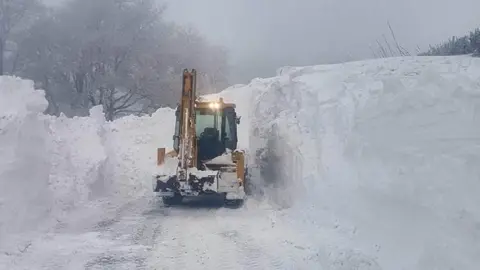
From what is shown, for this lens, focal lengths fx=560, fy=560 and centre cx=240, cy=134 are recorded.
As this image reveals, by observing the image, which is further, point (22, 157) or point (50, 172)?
point (50, 172)

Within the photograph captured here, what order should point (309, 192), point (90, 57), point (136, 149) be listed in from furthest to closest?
point (90, 57)
point (136, 149)
point (309, 192)

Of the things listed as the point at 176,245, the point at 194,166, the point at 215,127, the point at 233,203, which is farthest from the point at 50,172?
the point at 176,245

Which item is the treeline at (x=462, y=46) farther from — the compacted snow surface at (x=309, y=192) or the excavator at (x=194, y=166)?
the excavator at (x=194, y=166)

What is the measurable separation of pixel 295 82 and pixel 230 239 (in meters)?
8.58

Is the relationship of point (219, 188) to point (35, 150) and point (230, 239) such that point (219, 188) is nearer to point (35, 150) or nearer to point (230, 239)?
point (230, 239)

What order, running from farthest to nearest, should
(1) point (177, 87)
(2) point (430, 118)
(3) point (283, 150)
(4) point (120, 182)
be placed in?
1. (1) point (177, 87)
2. (4) point (120, 182)
3. (3) point (283, 150)
4. (2) point (430, 118)

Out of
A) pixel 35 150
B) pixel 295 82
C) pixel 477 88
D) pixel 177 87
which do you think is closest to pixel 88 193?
pixel 35 150

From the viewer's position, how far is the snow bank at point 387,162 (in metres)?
7.72

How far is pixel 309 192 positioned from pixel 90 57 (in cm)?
2822

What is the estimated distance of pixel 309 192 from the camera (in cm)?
1276

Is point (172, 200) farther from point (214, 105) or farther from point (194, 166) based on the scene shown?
point (214, 105)

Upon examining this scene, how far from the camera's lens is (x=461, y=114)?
9391 mm

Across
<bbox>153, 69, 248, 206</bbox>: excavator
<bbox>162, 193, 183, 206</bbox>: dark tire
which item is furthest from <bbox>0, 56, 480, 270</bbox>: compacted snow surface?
<bbox>153, 69, 248, 206</bbox>: excavator

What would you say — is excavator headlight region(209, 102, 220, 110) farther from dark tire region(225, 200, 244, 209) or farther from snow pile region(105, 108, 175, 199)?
snow pile region(105, 108, 175, 199)
